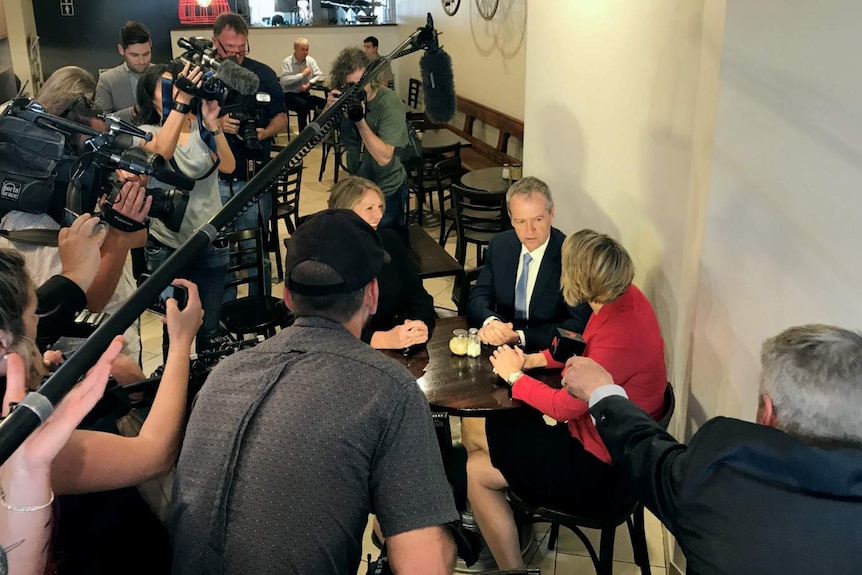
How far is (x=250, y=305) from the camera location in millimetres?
3641

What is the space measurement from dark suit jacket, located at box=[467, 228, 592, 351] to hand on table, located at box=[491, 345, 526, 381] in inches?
10.9

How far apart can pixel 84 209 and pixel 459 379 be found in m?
1.26

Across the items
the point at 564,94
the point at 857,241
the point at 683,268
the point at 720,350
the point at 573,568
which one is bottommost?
the point at 573,568

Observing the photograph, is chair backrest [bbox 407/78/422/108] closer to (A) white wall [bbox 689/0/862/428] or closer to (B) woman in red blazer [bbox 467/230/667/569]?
(B) woman in red blazer [bbox 467/230/667/569]

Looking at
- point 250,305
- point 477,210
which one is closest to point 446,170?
point 477,210

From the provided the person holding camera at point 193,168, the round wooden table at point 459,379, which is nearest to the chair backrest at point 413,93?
the person holding camera at point 193,168

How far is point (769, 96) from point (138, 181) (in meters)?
1.80

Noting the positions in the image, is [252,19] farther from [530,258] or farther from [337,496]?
[337,496]

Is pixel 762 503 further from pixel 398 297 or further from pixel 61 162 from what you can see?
pixel 61 162

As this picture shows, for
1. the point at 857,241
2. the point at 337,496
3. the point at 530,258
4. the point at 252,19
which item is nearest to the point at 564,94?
the point at 530,258

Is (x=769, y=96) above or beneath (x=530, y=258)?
above

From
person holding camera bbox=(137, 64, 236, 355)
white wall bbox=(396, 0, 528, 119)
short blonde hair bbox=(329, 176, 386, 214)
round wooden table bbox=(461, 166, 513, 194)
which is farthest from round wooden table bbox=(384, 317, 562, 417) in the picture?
white wall bbox=(396, 0, 528, 119)

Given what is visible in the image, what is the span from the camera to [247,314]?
354 cm

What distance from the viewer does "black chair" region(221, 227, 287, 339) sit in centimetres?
344
